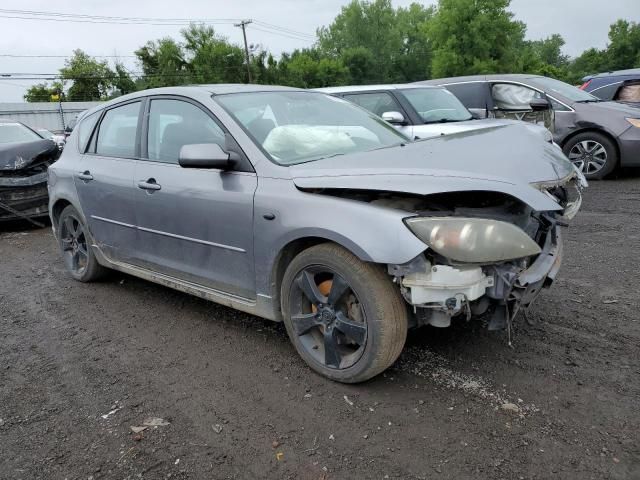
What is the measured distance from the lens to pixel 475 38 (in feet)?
173

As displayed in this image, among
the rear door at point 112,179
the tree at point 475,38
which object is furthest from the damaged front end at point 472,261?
the tree at point 475,38

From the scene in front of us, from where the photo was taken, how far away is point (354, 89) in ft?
26.6

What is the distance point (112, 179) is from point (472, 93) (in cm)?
705

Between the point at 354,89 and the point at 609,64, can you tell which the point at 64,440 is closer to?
the point at 354,89

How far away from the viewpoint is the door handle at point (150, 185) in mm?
3854

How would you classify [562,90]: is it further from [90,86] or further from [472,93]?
[90,86]

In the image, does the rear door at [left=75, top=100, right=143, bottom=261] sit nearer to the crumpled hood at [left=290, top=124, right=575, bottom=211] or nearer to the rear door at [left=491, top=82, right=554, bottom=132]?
the crumpled hood at [left=290, top=124, right=575, bottom=211]

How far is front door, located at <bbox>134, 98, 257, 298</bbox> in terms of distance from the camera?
3355mm

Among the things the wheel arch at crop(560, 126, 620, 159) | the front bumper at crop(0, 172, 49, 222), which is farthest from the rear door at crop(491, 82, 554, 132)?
the front bumper at crop(0, 172, 49, 222)

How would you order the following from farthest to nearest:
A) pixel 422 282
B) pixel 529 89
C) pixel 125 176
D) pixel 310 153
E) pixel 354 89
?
pixel 529 89 → pixel 354 89 → pixel 125 176 → pixel 310 153 → pixel 422 282

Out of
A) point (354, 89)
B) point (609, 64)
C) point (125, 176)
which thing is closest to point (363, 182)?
point (125, 176)

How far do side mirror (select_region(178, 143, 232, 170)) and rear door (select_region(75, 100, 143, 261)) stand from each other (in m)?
1.02

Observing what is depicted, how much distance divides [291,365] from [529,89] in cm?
766

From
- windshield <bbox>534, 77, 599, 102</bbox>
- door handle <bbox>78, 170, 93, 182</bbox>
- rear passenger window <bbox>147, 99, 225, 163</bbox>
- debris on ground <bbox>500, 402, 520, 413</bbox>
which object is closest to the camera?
debris on ground <bbox>500, 402, 520, 413</bbox>
